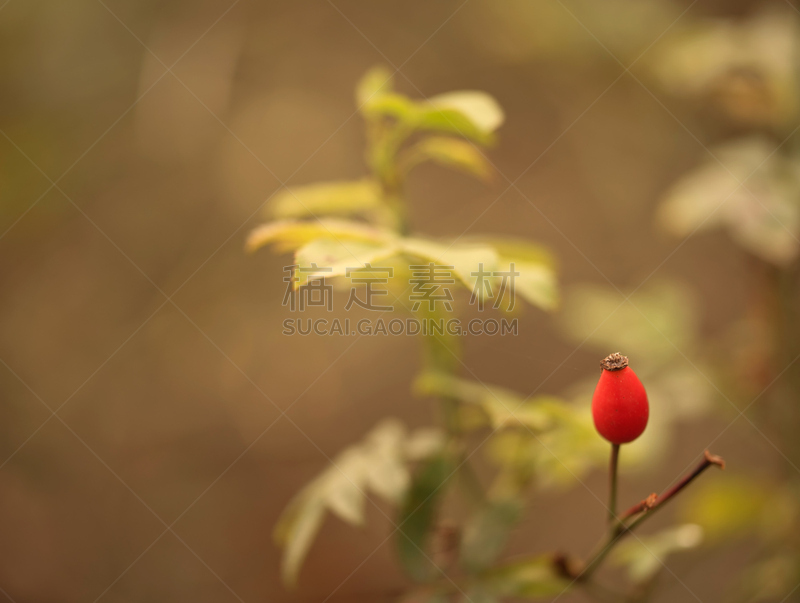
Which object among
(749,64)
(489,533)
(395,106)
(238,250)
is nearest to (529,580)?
(489,533)

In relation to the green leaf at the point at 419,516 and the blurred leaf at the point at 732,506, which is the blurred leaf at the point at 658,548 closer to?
the green leaf at the point at 419,516

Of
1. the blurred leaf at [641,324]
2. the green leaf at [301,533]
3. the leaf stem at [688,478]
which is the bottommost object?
the green leaf at [301,533]

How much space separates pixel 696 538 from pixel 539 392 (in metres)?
1.10

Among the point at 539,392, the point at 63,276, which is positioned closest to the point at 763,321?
the point at 539,392

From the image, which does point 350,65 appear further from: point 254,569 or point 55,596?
point 55,596

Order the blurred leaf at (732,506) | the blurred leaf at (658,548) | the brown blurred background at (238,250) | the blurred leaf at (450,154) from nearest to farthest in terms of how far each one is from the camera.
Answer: the blurred leaf at (658,548) → the blurred leaf at (450,154) → the blurred leaf at (732,506) → the brown blurred background at (238,250)

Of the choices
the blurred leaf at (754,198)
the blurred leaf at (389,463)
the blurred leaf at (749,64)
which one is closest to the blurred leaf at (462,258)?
the blurred leaf at (389,463)

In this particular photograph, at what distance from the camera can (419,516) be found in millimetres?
611

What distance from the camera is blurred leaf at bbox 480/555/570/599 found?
1.78 ft

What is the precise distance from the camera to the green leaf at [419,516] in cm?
61

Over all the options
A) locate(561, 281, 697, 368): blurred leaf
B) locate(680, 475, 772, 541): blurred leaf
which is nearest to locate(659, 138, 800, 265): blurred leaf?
locate(561, 281, 697, 368): blurred leaf

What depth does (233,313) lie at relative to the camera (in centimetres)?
140

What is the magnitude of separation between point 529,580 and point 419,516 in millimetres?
137

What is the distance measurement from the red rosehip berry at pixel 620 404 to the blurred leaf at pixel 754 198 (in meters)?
0.51
